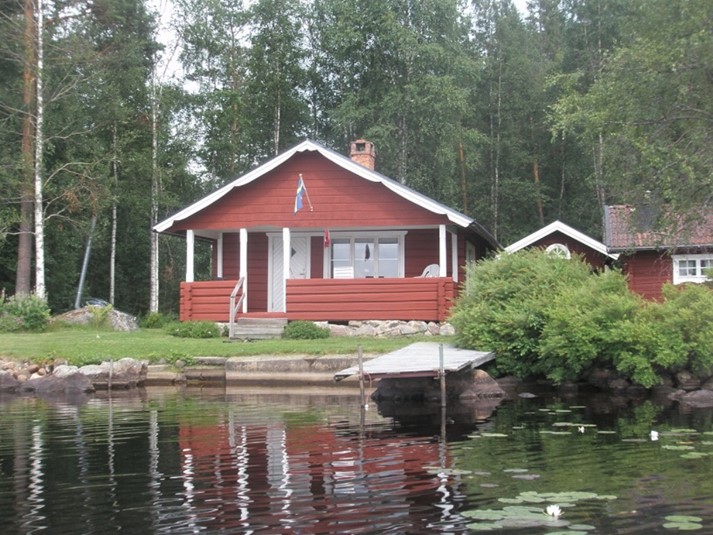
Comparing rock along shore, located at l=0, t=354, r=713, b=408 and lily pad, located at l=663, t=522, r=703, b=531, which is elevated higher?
rock along shore, located at l=0, t=354, r=713, b=408

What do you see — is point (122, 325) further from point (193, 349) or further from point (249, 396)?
point (249, 396)

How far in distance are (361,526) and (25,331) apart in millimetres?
19310

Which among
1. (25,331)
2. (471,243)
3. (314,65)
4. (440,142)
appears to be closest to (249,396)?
(25,331)

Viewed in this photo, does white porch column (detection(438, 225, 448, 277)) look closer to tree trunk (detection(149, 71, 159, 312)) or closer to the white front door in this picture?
the white front door

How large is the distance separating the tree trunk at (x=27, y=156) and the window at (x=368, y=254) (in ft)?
37.1

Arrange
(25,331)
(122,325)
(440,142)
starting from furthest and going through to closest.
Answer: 1. (440,142)
2. (122,325)
3. (25,331)

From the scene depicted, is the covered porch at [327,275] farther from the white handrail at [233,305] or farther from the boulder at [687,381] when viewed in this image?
the boulder at [687,381]

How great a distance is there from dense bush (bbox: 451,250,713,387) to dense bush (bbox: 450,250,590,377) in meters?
0.02

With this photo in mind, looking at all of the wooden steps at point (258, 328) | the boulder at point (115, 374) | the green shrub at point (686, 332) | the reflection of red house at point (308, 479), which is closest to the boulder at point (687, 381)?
the green shrub at point (686, 332)

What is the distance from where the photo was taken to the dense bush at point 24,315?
2280 cm

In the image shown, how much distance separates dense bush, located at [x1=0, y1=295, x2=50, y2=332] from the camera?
898 inches

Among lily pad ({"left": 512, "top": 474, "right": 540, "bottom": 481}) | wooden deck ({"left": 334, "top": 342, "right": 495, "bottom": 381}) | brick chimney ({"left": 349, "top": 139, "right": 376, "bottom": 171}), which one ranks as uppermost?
brick chimney ({"left": 349, "top": 139, "right": 376, "bottom": 171})

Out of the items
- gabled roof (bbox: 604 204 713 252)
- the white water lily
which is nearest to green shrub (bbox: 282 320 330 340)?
gabled roof (bbox: 604 204 713 252)

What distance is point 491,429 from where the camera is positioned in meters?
11.1
